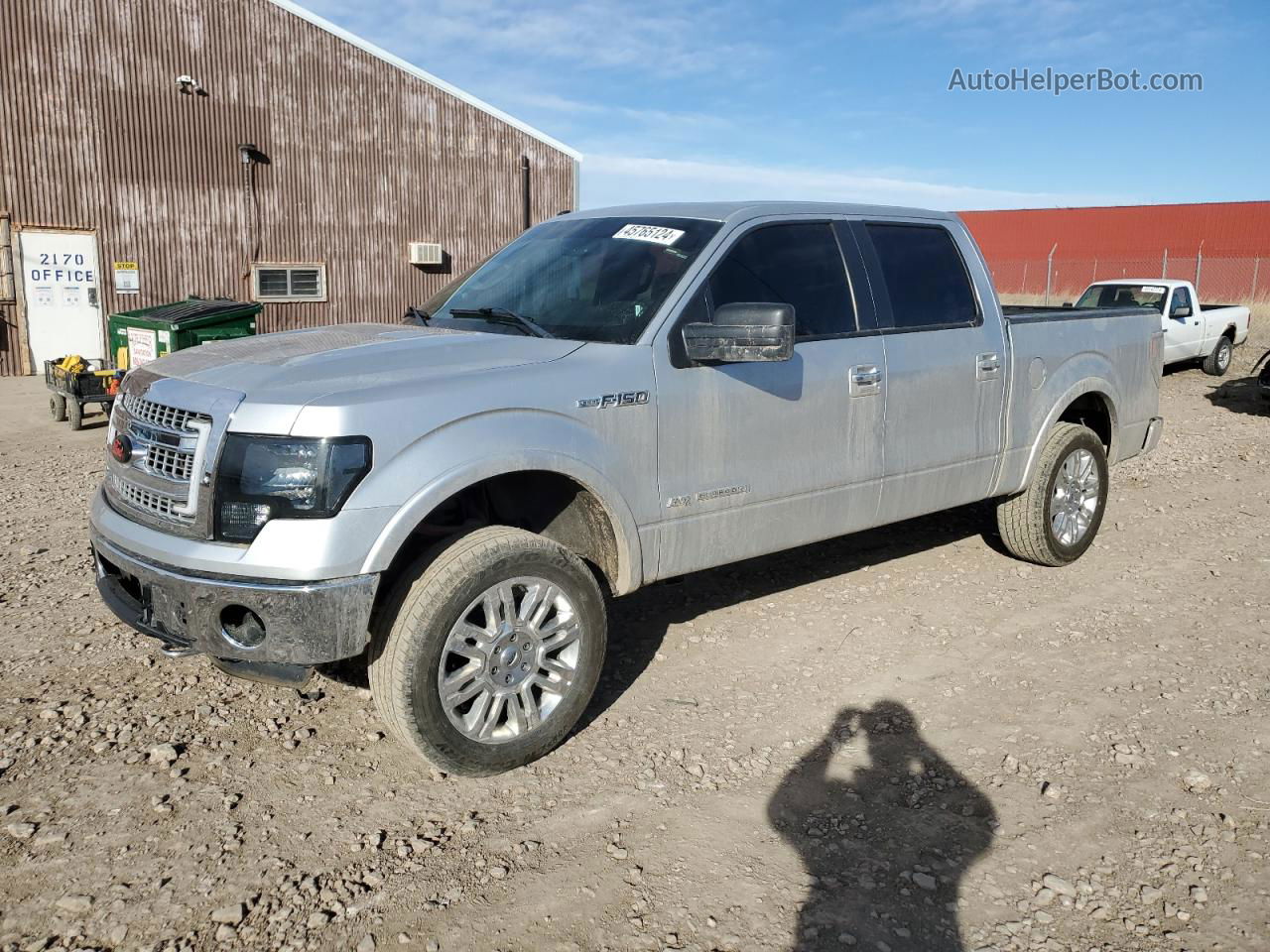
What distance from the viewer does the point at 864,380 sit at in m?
4.65

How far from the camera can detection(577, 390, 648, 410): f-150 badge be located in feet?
12.3

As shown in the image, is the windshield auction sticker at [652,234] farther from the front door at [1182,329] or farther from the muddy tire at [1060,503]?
the front door at [1182,329]

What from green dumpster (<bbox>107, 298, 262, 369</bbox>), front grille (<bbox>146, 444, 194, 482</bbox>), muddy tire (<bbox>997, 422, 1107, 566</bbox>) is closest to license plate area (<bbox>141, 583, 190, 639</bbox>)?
front grille (<bbox>146, 444, 194, 482</bbox>)

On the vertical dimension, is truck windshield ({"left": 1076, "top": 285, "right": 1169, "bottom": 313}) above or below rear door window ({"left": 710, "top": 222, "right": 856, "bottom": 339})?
above

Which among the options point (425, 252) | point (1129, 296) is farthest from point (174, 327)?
point (1129, 296)

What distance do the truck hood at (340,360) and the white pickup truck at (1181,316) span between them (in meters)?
14.7

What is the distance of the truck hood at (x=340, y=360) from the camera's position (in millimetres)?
3357

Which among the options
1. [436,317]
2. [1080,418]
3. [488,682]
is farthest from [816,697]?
[1080,418]

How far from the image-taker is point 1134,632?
512 cm

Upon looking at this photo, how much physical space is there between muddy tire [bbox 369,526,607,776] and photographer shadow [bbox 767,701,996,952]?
0.86m

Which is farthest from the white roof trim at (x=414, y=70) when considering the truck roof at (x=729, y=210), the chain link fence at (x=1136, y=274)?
the chain link fence at (x=1136, y=274)

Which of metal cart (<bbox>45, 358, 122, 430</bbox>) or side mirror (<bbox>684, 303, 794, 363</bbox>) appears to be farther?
metal cart (<bbox>45, 358, 122, 430</bbox>)

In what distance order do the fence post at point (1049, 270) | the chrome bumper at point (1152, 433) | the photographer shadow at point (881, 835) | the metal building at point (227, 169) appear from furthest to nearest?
the fence post at point (1049, 270)
the metal building at point (227, 169)
the chrome bumper at point (1152, 433)
the photographer shadow at point (881, 835)

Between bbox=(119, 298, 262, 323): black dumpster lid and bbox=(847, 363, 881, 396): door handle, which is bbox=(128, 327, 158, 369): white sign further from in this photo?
bbox=(847, 363, 881, 396): door handle
